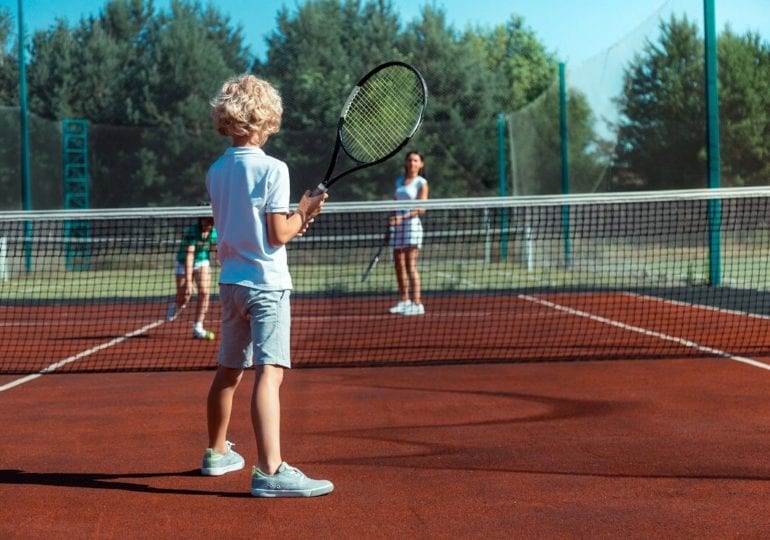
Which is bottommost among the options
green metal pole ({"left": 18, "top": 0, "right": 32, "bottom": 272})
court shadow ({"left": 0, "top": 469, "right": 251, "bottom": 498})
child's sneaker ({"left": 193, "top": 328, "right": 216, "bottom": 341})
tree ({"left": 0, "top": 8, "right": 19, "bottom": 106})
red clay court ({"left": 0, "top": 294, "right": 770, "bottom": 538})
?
court shadow ({"left": 0, "top": 469, "right": 251, "bottom": 498})

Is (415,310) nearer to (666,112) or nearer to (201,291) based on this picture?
(201,291)

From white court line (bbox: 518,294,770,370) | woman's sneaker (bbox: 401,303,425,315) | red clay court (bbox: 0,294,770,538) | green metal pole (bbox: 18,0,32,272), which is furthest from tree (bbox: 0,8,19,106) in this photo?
red clay court (bbox: 0,294,770,538)

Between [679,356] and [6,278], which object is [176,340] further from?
[6,278]

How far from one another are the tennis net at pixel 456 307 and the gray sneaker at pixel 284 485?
138 inches

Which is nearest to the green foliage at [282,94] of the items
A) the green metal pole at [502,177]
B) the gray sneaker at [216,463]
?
the green metal pole at [502,177]

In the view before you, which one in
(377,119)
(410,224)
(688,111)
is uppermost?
(688,111)

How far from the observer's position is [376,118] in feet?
17.5

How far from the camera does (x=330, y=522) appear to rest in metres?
3.43

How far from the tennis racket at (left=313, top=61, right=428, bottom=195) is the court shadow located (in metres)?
1.47

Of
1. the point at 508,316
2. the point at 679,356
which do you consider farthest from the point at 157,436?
the point at 508,316

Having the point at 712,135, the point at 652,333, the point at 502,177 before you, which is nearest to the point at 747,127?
the point at 712,135

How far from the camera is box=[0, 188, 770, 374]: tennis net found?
7684mm

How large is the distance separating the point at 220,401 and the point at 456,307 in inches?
309

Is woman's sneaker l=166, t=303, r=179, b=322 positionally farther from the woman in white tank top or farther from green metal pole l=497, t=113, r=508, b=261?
green metal pole l=497, t=113, r=508, b=261
